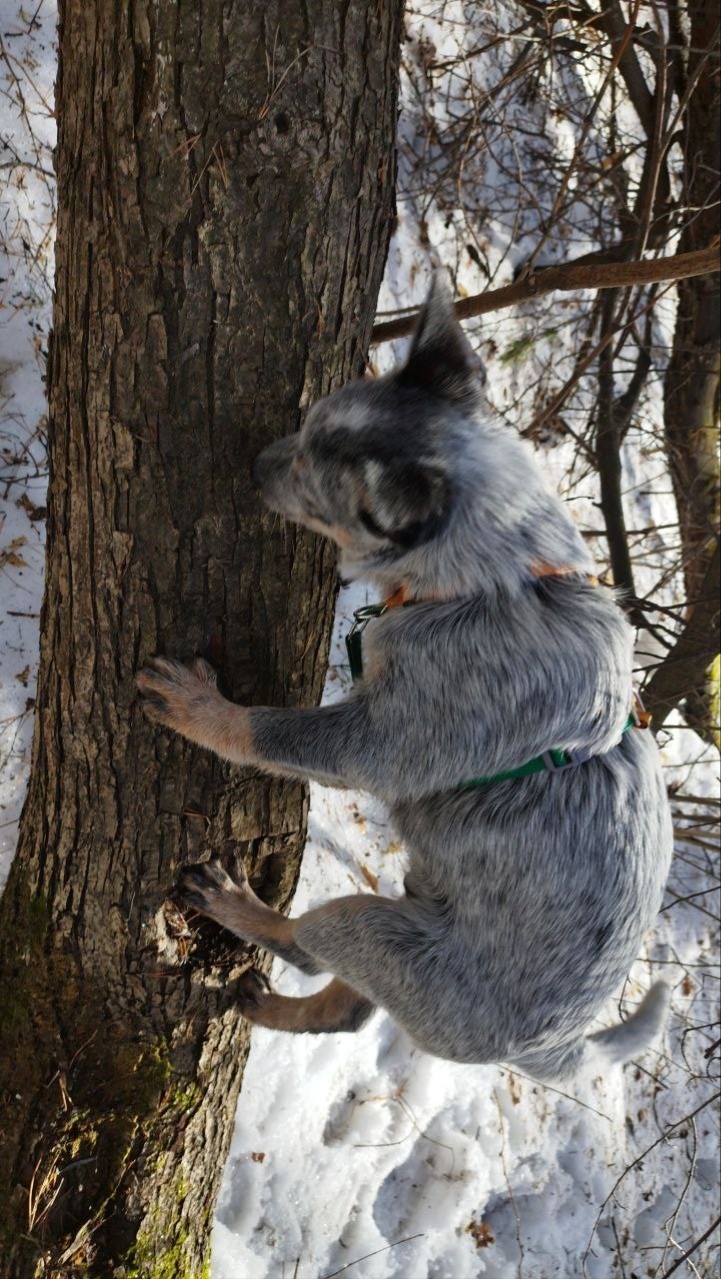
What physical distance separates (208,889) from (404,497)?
127 centimetres

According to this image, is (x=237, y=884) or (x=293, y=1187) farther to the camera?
(x=293, y=1187)

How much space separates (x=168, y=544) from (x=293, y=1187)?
2881 mm

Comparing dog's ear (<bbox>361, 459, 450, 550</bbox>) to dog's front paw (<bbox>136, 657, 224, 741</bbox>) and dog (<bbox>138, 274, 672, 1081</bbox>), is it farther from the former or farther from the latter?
dog's front paw (<bbox>136, 657, 224, 741</bbox>)

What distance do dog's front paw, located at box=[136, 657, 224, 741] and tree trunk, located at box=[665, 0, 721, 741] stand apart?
333 centimetres

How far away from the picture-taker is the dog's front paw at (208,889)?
2.60 m

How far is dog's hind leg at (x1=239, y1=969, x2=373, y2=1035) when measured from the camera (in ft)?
9.81

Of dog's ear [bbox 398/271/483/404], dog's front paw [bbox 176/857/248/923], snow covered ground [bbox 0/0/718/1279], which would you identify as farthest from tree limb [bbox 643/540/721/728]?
dog's front paw [bbox 176/857/248/923]

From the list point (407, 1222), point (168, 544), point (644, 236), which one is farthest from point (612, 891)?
point (644, 236)

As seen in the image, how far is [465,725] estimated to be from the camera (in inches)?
95.3

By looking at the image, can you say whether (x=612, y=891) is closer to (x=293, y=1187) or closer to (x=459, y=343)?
(x=459, y=343)

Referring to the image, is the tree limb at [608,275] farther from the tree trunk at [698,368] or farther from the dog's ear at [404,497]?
the tree trunk at [698,368]

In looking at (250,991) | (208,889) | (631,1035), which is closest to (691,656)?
(631,1035)

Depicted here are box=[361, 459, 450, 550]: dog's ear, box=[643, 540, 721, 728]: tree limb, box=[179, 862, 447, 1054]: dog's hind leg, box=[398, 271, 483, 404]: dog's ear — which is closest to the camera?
box=[361, 459, 450, 550]: dog's ear

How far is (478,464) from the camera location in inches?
96.9
